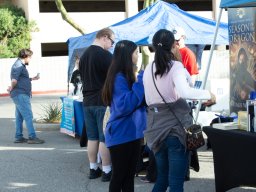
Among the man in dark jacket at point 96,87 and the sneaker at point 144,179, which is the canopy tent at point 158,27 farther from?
the sneaker at point 144,179

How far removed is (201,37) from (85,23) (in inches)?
744

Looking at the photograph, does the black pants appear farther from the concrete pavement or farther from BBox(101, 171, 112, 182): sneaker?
BBox(101, 171, 112, 182): sneaker

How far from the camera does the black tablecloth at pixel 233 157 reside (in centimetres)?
471

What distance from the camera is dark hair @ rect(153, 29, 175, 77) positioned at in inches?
166

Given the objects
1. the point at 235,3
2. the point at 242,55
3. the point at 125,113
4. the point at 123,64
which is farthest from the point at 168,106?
the point at 242,55

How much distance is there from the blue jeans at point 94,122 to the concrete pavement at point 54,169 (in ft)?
1.97

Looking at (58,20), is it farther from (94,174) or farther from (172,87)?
(172,87)

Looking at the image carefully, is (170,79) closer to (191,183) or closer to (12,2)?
(191,183)

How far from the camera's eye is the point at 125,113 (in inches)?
175

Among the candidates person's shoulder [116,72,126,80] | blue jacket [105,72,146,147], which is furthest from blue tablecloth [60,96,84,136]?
person's shoulder [116,72,126,80]

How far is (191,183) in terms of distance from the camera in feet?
20.6

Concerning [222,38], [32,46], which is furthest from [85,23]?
[222,38]

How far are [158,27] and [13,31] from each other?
1747 cm

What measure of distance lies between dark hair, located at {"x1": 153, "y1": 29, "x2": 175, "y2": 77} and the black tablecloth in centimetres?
109
